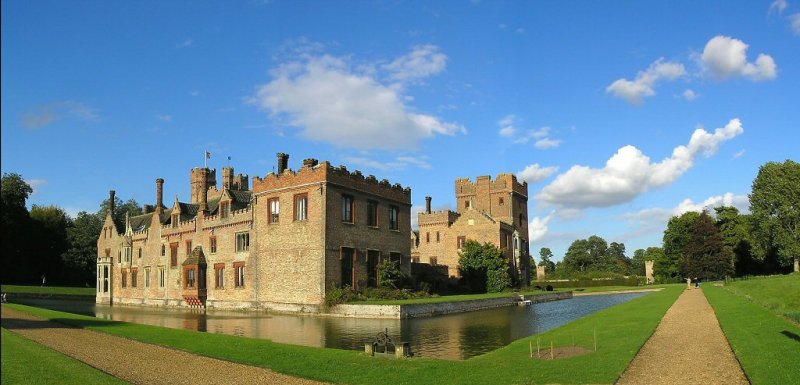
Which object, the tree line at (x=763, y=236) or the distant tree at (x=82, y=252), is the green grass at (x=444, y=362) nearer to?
the tree line at (x=763, y=236)

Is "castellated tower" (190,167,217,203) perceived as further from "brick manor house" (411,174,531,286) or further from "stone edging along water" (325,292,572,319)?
"stone edging along water" (325,292,572,319)

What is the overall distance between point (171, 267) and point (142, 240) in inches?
299

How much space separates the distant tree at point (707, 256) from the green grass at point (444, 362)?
43699mm

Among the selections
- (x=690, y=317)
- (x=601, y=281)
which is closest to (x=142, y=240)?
(x=690, y=317)

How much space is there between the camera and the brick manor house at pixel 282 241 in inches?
1481

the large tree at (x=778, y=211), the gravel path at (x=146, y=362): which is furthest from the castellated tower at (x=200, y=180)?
the large tree at (x=778, y=211)

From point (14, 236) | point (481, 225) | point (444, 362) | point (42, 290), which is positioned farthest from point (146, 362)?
point (14, 236)

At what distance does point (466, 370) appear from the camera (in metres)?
13.6

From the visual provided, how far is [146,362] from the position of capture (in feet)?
49.5

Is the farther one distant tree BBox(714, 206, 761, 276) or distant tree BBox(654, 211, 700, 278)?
distant tree BBox(654, 211, 700, 278)

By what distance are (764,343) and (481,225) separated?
47.1 meters

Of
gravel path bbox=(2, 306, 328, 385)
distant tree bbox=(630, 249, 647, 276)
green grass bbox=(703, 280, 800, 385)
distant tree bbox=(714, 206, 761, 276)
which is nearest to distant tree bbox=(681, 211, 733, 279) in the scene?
distant tree bbox=(714, 206, 761, 276)

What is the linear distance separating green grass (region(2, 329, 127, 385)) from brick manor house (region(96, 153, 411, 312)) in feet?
71.2

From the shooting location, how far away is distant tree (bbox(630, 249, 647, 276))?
469 feet
